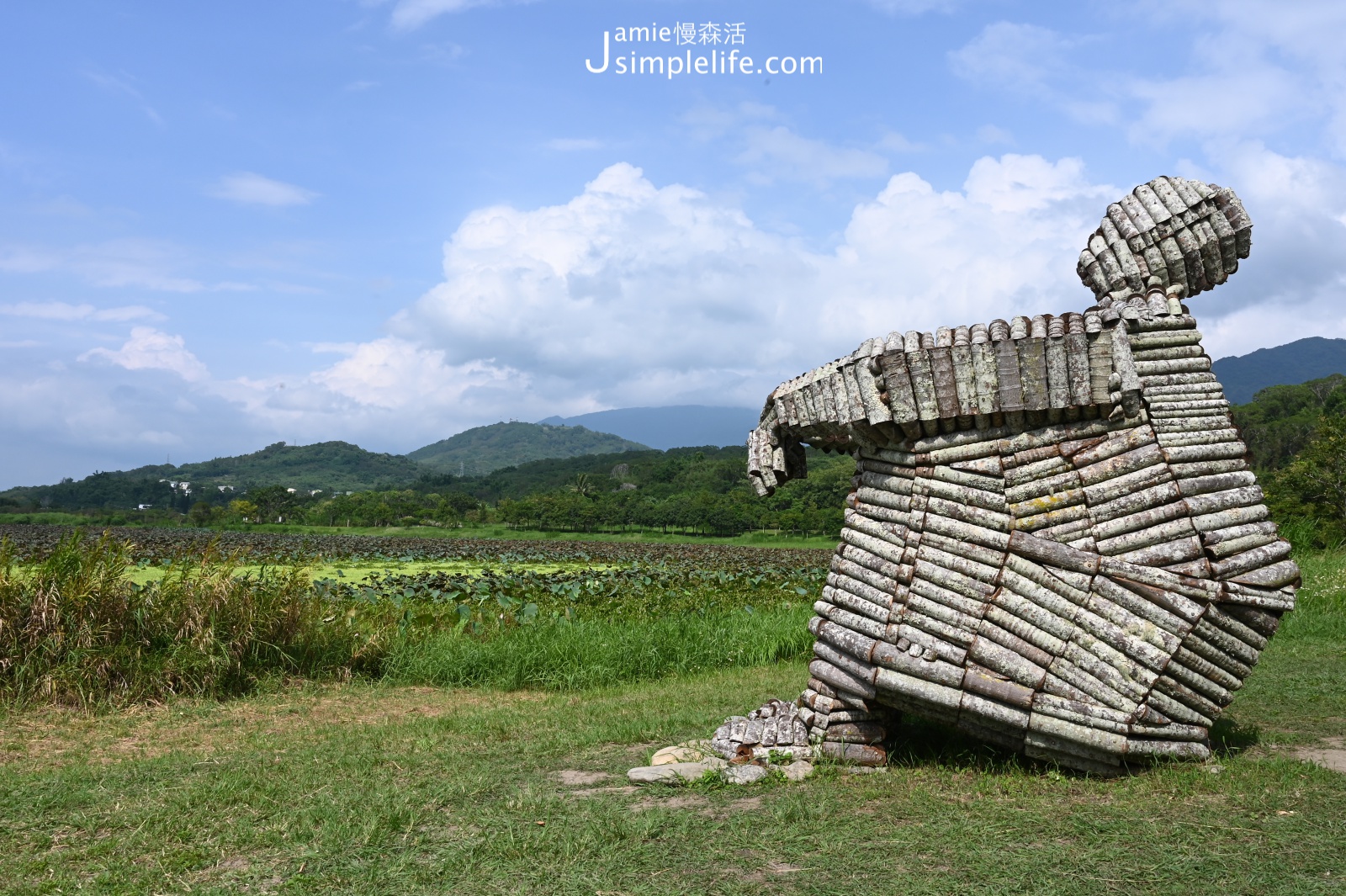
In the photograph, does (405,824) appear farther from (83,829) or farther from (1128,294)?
(1128,294)

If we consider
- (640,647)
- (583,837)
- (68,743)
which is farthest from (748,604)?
(583,837)

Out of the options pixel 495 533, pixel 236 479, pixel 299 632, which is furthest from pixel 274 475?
pixel 299 632

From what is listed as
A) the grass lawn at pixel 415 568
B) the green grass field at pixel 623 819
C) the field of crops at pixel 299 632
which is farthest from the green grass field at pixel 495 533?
the green grass field at pixel 623 819

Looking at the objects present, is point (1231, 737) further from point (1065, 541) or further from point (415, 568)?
point (415, 568)

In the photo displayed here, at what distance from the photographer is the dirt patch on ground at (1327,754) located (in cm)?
576

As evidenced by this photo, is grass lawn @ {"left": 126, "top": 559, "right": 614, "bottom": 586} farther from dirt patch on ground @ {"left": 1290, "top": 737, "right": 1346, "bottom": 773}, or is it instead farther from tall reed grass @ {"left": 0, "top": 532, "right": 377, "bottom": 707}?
dirt patch on ground @ {"left": 1290, "top": 737, "right": 1346, "bottom": 773}

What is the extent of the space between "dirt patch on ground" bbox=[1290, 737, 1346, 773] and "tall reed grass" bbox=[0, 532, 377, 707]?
847 centimetres

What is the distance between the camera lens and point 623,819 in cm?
498

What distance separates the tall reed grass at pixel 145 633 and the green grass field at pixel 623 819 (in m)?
1.17

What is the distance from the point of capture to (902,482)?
19.1 feet

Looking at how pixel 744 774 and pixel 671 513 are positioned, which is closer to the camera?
pixel 744 774

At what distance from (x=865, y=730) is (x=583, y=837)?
200cm

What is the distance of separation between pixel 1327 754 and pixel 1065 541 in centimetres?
248

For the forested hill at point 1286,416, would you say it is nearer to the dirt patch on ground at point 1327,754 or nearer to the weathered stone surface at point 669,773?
the dirt patch on ground at point 1327,754
